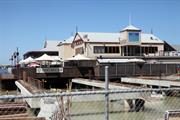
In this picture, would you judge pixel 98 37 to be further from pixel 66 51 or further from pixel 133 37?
pixel 66 51

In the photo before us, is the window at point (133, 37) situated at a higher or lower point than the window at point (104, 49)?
higher

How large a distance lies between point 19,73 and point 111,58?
49.4 ft

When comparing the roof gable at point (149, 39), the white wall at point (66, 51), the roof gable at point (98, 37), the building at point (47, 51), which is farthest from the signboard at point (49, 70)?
the building at point (47, 51)

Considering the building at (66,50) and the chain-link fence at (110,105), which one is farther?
the building at (66,50)

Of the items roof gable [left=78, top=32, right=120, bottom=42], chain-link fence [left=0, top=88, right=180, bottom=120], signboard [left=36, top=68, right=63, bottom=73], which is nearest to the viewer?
chain-link fence [left=0, top=88, right=180, bottom=120]

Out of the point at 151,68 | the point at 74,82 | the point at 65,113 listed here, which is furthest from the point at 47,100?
the point at 151,68

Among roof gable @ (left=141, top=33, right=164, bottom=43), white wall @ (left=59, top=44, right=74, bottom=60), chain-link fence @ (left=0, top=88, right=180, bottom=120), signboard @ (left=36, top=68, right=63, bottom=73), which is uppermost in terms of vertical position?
roof gable @ (left=141, top=33, right=164, bottom=43)

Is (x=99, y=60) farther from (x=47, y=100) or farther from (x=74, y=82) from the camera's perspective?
(x=47, y=100)

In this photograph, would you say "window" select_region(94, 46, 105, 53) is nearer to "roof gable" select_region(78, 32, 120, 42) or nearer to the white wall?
"roof gable" select_region(78, 32, 120, 42)

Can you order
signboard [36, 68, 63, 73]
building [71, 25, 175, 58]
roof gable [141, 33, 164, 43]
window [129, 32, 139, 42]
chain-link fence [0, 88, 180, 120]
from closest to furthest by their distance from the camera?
chain-link fence [0, 88, 180, 120]
signboard [36, 68, 63, 73]
building [71, 25, 175, 58]
window [129, 32, 139, 42]
roof gable [141, 33, 164, 43]

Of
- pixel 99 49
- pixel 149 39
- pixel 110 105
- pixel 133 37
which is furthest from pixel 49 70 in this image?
pixel 149 39

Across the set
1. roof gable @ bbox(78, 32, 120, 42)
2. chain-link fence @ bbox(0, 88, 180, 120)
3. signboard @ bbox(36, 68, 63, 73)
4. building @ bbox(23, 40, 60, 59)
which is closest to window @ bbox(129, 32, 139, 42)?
roof gable @ bbox(78, 32, 120, 42)

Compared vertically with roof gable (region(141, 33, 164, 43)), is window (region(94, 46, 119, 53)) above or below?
below

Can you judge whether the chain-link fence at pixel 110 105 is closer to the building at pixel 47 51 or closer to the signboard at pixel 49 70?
the signboard at pixel 49 70
